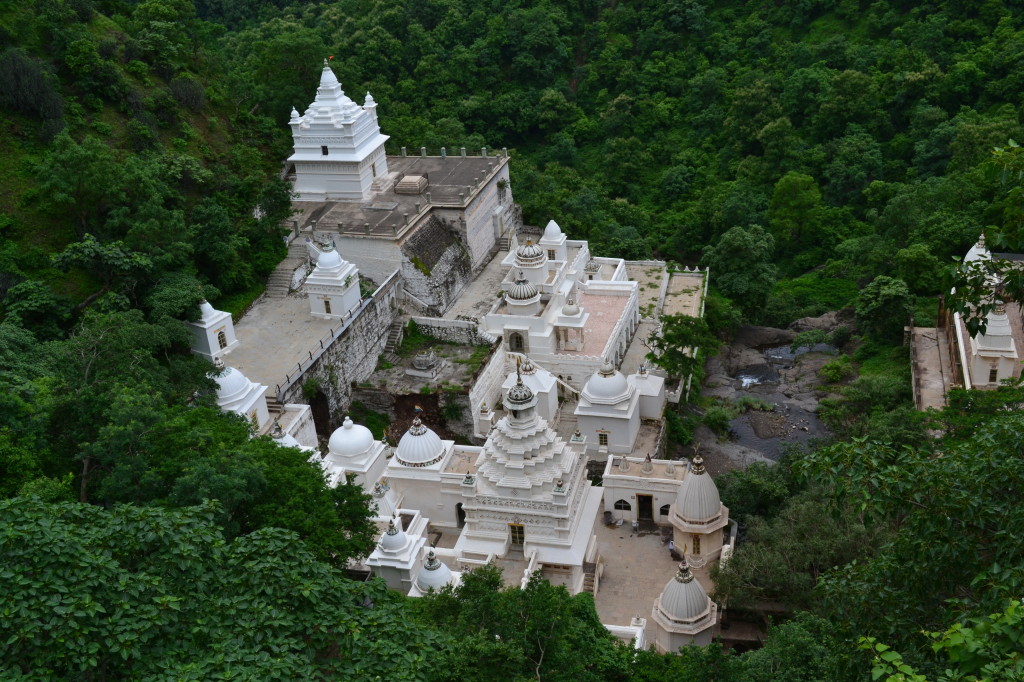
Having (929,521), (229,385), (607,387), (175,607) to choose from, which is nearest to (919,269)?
(607,387)

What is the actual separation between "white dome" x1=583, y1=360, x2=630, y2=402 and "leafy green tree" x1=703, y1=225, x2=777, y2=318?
14.6 metres

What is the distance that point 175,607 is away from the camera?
1716 centimetres

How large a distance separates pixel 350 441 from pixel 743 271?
79.9 feet

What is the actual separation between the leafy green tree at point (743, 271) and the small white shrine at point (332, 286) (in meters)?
18.9

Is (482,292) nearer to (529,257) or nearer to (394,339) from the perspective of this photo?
(529,257)

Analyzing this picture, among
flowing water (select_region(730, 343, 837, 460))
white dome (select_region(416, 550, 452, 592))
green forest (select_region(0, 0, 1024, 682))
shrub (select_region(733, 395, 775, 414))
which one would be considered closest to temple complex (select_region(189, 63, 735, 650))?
white dome (select_region(416, 550, 452, 592))

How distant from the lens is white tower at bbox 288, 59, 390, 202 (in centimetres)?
4603

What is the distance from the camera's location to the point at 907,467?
1786 cm

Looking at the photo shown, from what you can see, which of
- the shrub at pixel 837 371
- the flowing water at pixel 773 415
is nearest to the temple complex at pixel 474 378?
the flowing water at pixel 773 415

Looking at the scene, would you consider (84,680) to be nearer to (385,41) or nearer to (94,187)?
(94,187)

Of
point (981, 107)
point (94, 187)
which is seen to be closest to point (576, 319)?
point (94, 187)

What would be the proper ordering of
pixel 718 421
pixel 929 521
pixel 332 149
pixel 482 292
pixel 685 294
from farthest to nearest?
pixel 685 294, pixel 332 149, pixel 482 292, pixel 718 421, pixel 929 521

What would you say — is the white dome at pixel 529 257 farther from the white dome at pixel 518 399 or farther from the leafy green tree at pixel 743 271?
the white dome at pixel 518 399

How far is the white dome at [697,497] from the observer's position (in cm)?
3147
